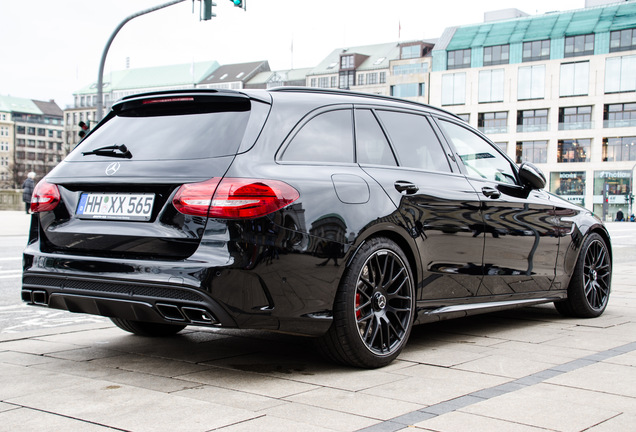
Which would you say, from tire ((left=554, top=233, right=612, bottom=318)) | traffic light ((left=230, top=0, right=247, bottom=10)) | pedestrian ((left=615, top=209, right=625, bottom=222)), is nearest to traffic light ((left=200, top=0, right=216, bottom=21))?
traffic light ((left=230, top=0, right=247, bottom=10))

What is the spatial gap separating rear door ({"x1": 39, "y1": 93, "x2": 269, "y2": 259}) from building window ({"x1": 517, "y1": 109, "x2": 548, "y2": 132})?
76886 mm

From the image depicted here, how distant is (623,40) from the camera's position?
70.9 metres

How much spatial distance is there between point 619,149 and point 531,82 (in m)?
10.4

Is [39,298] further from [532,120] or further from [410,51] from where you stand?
[410,51]

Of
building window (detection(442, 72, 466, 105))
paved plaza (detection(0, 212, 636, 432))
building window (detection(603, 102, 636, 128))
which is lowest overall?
paved plaza (detection(0, 212, 636, 432))

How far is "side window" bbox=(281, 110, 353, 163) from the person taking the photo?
14.2ft

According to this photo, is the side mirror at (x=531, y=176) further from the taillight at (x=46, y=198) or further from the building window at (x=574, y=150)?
the building window at (x=574, y=150)

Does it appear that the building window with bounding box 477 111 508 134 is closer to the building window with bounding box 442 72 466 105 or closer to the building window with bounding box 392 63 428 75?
the building window with bounding box 442 72 466 105

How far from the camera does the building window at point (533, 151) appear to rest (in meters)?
78.2

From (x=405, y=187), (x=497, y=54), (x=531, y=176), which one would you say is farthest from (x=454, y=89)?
(x=405, y=187)

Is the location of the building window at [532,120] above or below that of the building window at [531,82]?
below

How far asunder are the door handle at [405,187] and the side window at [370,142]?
0.58ft

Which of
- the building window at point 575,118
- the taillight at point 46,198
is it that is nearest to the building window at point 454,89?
the building window at point 575,118

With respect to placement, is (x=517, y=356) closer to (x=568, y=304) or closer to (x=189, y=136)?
(x=568, y=304)
